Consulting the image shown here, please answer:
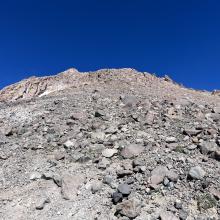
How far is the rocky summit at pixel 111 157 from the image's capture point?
419 inches

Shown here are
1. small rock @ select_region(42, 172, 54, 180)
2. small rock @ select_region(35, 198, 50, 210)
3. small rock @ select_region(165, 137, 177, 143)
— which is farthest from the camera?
small rock @ select_region(165, 137, 177, 143)

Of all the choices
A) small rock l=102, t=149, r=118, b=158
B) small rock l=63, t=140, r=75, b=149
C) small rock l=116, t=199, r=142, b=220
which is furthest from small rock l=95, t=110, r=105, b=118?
small rock l=116, t=199, r=142, b=220

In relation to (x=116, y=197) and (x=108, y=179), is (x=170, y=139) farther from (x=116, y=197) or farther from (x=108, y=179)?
(x=116, y=197)

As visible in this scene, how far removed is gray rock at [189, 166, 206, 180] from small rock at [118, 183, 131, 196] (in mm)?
2063

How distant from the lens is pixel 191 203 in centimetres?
1057

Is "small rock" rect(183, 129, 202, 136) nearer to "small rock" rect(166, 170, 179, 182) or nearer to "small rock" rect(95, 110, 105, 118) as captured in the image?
"small rock" rect(166, 170, 179, 182)

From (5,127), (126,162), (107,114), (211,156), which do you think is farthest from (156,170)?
(5,127)

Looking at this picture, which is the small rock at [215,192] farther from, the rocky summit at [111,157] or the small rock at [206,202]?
the small rock at [206,202]

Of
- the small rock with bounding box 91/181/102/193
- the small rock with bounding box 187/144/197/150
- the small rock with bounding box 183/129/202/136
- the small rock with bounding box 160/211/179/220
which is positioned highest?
the small rock with bounding box 183/129/202/136

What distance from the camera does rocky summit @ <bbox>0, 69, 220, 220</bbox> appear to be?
10641mm

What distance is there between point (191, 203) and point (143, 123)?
514 centimetres

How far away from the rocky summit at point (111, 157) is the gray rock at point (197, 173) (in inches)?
1.3

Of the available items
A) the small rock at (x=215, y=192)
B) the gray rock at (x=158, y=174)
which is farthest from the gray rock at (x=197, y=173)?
the gray rock at (x=158, y=174)

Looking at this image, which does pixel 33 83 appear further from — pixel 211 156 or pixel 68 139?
pixel 211 156
